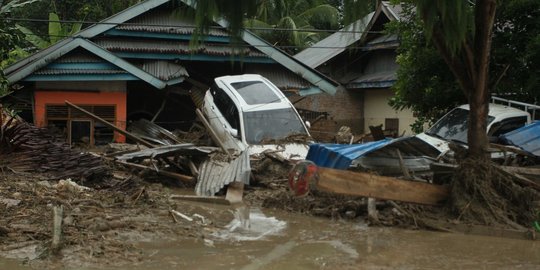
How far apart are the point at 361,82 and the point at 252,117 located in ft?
40.2

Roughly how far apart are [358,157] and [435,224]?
80.9 inches

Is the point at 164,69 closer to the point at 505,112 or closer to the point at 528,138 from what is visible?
Answer: the point at 505,112

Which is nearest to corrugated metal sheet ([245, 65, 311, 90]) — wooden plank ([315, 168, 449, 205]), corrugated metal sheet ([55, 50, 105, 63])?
corrugated metal sheet ([55, 50, 105, 63])

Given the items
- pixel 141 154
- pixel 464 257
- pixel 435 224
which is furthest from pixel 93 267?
pixel 141 154

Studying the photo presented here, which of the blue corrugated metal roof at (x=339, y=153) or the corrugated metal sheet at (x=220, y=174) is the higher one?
the blue corrugated metal roof at (x=339, y=153)

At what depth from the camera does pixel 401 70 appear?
1614 cm

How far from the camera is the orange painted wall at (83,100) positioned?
1981 cm

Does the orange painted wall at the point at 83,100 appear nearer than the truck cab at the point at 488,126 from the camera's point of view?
No

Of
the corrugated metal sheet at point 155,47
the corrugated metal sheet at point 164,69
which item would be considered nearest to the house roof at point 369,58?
the corrugated metal sheet at point 155,47

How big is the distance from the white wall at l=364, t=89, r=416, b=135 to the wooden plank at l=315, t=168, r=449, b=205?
642 inches

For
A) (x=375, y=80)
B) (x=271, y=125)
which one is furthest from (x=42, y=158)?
(x=375, y=80)

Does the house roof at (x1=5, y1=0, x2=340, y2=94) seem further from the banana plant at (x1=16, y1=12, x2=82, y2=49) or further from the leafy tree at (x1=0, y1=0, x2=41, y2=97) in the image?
the banana plant at (x1=16, y1=12, x2=82, y2=49)

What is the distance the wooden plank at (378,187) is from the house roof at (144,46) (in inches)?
440

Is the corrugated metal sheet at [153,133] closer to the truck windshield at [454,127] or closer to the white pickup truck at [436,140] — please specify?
the truck windshield at [454,127]
